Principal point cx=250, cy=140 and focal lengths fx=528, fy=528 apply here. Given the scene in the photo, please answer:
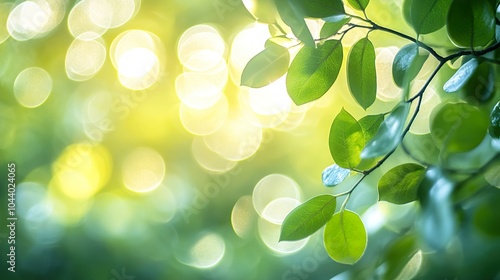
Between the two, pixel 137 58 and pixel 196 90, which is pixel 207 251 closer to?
pixel 196 90

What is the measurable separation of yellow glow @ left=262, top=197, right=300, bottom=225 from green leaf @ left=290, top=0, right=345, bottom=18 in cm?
72

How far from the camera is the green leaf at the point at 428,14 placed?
0.89 ft

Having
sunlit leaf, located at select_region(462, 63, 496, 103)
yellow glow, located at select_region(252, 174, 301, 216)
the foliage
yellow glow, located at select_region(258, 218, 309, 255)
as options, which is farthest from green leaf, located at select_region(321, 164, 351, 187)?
yellow glow, located at select_region(252, 174, 301, 216)

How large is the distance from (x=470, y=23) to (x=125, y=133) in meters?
0.91

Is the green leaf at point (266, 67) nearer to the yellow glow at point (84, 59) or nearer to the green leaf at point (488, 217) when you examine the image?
the green leaf at point (488, 217)

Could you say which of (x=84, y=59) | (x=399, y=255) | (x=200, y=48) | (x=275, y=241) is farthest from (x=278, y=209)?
(x=399, y=255)

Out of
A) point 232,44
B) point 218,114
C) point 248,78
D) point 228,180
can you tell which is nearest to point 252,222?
point 228,180

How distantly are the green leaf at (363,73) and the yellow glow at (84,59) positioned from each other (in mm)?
935

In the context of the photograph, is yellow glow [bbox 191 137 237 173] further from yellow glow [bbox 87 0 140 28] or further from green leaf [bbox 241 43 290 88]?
green leaf [bbox 241 43 290 88]

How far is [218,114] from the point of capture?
113cm

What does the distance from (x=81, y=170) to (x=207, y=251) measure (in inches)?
13.4

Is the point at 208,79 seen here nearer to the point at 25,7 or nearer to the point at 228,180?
the point at 228,180

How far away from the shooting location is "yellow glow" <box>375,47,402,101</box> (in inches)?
32.1

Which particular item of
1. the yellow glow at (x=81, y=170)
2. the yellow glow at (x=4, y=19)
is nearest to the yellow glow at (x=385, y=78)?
the yellow glow at (x=81, y=170)
